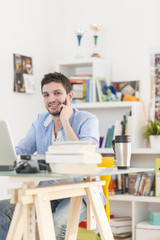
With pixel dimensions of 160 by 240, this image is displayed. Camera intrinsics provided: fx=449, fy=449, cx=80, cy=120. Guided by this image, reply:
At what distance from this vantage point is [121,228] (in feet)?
13.0

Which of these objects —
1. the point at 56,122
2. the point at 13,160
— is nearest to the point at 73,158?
the point at 13,160

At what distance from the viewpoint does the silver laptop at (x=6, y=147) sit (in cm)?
218

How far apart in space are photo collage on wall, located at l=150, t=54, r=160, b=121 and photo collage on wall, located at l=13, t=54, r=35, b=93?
→ 113 cm

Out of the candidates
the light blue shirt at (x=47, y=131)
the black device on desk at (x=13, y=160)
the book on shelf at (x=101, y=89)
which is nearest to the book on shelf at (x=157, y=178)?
the book on shelf at (x=101, y=89)

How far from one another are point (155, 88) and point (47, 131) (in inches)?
65.4

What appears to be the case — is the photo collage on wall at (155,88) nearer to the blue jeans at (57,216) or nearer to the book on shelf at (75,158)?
the blue jeans at (57,216)

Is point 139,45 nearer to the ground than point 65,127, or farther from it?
farther from it

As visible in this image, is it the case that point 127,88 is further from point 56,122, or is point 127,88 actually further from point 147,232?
point 56,122

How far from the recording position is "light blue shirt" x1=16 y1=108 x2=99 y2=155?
8.71 feet

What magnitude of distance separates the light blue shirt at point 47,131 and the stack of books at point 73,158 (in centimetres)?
70

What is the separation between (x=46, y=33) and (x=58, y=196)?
2738 mm

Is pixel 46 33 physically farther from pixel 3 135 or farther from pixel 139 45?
pixel 3 135

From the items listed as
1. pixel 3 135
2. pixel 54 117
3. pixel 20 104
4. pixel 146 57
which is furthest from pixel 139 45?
pixel 3 135

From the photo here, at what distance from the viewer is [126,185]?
4090mm
